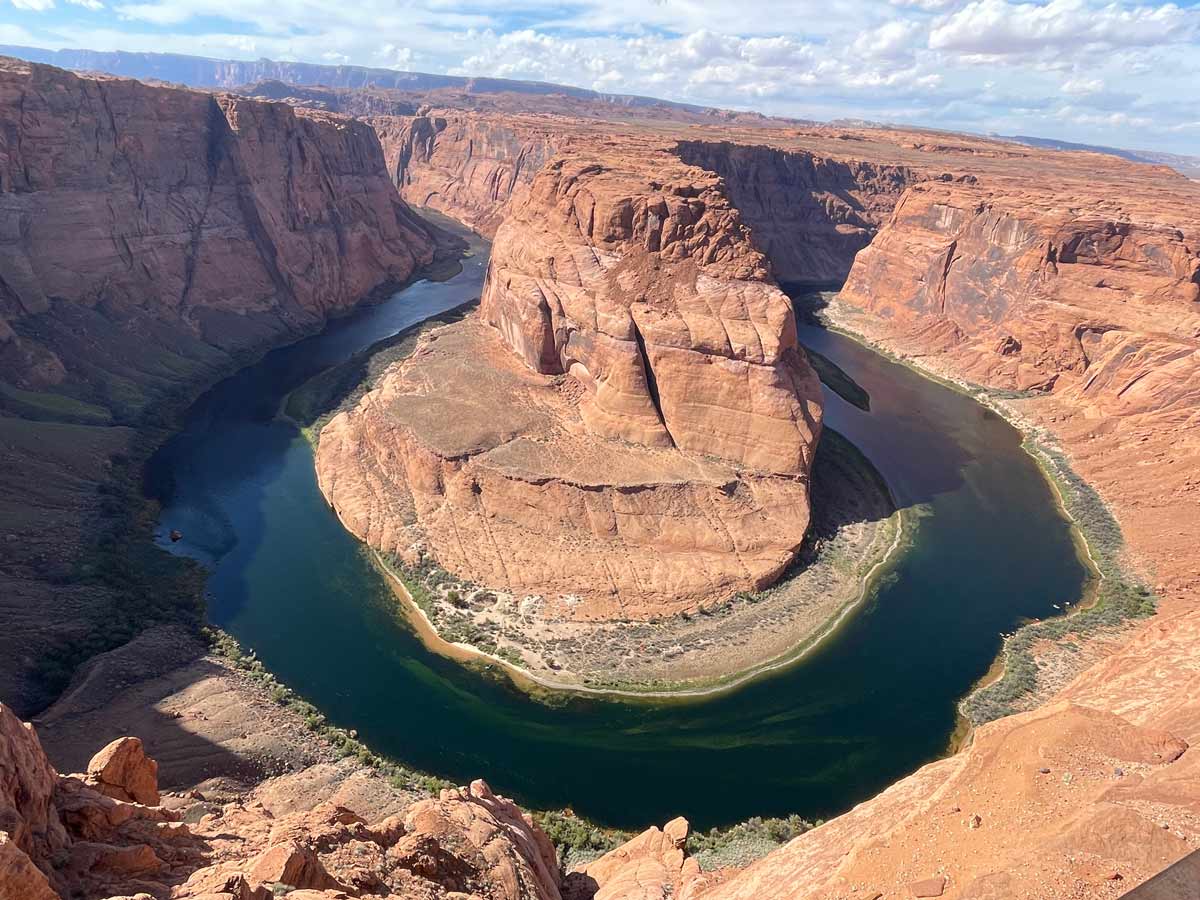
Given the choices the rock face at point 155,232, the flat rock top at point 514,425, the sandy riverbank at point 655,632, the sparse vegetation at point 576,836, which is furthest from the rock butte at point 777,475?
the sandy riverbank at point 655,632

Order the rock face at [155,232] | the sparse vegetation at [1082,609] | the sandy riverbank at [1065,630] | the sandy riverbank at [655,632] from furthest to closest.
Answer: the rock face at [155,232], the sandy riverbank at [655,632], the sparse vegetation at [1082,609], the sandy riverbank at [1065,630]

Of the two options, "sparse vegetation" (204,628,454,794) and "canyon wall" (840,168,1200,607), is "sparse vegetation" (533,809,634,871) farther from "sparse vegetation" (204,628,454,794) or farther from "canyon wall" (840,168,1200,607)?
"canyon wall" (840,168,1200,607)

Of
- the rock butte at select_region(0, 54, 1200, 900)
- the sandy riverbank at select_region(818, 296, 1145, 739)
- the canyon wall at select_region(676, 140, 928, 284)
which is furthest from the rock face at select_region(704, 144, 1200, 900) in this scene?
the canyon wall at select_region(676, 140, 928, 284)

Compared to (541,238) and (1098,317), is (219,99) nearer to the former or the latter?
(541,238)

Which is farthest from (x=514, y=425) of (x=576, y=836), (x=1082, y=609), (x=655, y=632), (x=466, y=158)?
(x=466, y=158)

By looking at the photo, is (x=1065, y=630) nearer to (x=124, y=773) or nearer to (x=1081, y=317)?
(x=1081, y=317)

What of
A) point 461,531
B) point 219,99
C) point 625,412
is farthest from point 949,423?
point 219,99

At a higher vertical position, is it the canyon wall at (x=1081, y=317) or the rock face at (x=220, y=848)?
the canyon wall at (x=1081, y=317)

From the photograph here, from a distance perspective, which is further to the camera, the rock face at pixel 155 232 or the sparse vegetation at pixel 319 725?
the rock face at pixel 155 232

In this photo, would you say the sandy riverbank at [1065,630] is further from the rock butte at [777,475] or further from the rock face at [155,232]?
the rock face at [155,232]
